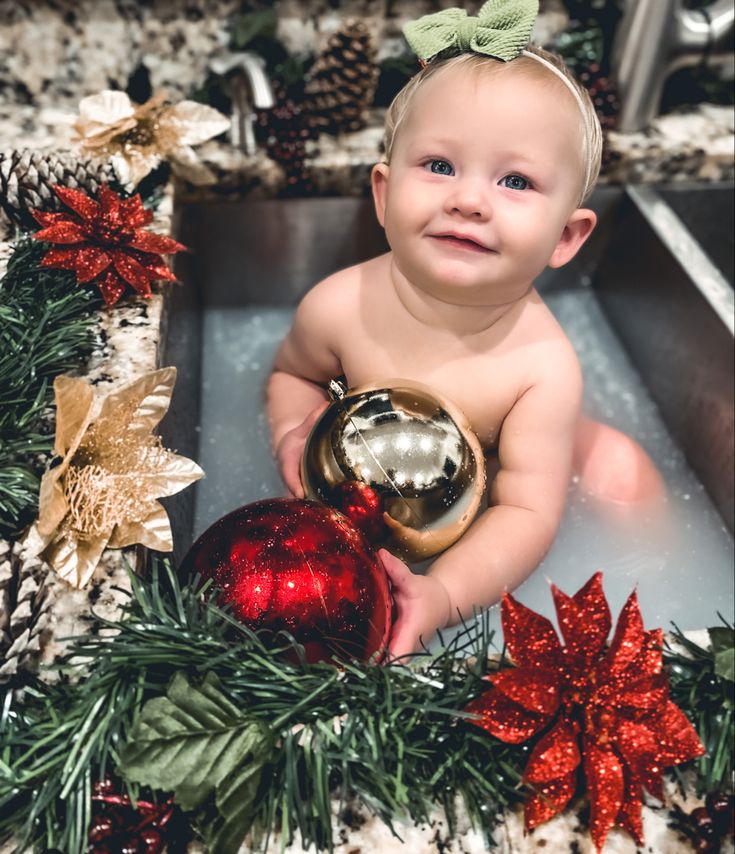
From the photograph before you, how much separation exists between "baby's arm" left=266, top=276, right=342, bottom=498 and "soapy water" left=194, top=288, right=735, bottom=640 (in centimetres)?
10

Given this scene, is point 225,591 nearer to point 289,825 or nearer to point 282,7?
point 289,825

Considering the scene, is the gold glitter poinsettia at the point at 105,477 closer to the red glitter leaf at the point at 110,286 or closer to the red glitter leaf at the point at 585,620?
the red glitter leaf at the point at 110,286

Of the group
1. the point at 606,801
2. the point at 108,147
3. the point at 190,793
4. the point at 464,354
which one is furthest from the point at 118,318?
the point at 606,801

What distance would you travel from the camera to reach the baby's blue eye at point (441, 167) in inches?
33.7

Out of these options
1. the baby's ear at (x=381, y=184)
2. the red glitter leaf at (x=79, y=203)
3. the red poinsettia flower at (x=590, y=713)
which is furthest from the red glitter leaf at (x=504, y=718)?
the red glitter leaf at (x=79, y=203)

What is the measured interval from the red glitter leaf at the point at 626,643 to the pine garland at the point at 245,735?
56 mm

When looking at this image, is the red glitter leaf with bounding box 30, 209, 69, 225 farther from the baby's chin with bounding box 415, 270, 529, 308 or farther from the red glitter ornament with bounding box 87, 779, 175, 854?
the red glitter ornament with bounding box 87, 779, 175, 854

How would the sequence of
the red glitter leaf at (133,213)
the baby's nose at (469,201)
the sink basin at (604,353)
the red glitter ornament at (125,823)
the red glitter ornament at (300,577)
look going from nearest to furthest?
the red glitter ornament at (125,823), the red glitter ornament at (300,577), the baby's nose at (469,201), the red glitter leaf at (133,213), the sink basin at (604,353)

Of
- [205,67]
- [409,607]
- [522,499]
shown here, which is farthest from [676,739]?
[205,67]

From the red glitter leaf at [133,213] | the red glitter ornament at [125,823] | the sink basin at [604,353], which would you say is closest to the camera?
the red glitter ornament at [125,823]

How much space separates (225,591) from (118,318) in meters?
0.39

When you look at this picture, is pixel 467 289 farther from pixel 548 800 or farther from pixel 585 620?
pixel 548 800

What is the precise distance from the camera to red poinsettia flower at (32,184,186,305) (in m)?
0.88

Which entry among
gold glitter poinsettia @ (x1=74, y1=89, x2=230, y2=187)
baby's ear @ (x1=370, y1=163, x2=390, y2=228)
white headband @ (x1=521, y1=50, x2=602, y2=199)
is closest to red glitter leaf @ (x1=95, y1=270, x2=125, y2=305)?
gold glitter poinsettia @ (x1=74, y1=89, x2=230, y2=187)
